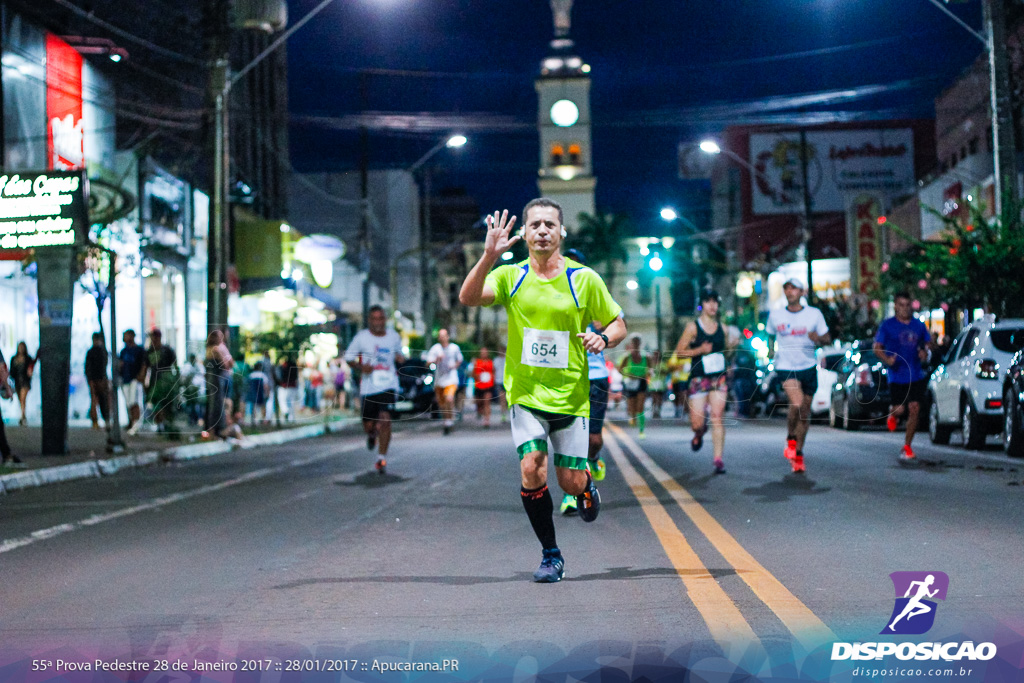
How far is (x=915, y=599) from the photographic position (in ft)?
21.2

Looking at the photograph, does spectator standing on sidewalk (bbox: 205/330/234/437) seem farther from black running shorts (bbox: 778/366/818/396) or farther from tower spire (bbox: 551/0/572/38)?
tower spire (bbox: 551/0/572/38)

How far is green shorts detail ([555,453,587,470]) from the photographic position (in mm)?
7410

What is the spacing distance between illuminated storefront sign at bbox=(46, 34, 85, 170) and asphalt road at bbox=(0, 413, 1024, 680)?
14.9 metres

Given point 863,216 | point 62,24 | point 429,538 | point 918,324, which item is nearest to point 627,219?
point 863,216

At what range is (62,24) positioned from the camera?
1176 inches

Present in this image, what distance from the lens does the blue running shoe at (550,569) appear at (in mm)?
7238

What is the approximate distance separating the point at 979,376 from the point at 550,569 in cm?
1200

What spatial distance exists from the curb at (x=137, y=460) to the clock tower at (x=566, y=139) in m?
69.1

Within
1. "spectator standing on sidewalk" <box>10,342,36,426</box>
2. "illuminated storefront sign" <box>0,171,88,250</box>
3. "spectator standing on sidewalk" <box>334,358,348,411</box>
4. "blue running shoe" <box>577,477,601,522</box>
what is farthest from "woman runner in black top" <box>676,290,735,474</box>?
"spectator standing on sidewalk" <box>334,358,348,411</box>

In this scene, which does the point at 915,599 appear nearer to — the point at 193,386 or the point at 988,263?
the point at 988,263

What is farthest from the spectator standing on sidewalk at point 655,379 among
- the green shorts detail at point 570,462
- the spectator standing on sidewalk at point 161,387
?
the green shorts detail at point 570,462

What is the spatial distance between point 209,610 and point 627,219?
325 feet

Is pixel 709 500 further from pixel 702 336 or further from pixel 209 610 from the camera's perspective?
pixel 209 610
